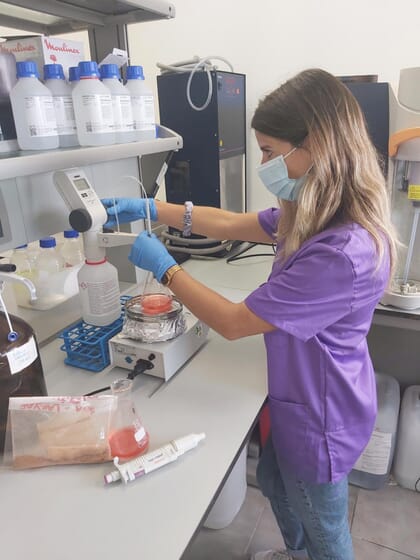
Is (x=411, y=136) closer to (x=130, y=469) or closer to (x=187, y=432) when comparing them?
(x=187, y=432)

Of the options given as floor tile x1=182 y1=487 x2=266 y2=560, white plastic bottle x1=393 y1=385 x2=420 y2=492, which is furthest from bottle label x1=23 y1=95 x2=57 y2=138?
white plastic bottle x1=393 y1=385 x2=420 y2=492

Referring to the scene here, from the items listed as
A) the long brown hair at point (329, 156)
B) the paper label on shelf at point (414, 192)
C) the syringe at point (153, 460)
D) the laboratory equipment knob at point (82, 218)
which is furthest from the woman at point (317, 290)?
the paper label on shelf at point (414, 192)

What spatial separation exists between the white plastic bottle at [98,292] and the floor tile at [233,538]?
91 cm

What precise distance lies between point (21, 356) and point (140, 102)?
2.53ft

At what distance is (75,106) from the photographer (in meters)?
1.05

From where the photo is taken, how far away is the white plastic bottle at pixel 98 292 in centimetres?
116

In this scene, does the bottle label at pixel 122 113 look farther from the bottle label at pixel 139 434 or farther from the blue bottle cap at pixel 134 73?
the bottle label at pixel 139 434

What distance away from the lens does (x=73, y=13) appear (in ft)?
4.33

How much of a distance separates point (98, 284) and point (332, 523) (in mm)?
865

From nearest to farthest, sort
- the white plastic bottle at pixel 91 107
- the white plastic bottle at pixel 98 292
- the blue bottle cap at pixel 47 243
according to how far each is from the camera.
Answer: the white plastic bottle at pixel 91 107
the white plastic bottle at pixel 98 292
the blue bottle cap at pixel 47 243

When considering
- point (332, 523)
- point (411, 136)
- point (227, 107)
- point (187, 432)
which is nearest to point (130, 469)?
point (187, 432)

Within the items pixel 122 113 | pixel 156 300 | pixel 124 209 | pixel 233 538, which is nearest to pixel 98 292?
pixel 156 300

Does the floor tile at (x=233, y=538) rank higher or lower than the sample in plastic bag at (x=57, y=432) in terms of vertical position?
lower

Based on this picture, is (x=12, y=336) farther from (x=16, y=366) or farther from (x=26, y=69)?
(x=26, y=69)
